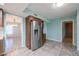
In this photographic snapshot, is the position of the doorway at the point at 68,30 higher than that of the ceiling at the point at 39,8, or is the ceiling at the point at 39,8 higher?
the ceiling at the point at 39,8

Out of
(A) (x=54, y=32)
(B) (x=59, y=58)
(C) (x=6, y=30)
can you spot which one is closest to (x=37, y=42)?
(C) (x=6, y=30)

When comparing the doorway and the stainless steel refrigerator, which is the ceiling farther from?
the stainless steel refrigerator

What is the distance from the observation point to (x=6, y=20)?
1.85 metres

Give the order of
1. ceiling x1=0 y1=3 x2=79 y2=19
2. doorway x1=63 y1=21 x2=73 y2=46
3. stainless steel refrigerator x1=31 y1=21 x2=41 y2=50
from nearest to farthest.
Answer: ceiling x1=0 y1=3 x2=79 y2=19 → doorway x1=63 y1=21 x2=73 y2=46 → stainless steel refrigerator x1=31 y1=21 x2=41 y2=50

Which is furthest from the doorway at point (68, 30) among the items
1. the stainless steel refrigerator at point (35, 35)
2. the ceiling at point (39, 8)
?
the stainless steel refrigerator at point (35, 35)

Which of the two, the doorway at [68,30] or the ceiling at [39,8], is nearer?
the ceiling at [39,8]

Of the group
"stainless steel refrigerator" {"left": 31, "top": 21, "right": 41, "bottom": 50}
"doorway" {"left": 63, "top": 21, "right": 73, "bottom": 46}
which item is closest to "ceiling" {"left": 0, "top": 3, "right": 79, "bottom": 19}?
"doorway" {"left": 63, "top": 21, "right": 73, "bottom": 46}

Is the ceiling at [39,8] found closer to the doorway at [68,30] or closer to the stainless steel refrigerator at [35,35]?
the doorway at [68,30]

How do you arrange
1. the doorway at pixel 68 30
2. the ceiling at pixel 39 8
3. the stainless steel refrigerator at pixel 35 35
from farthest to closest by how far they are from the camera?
the stainless steel refrigerator at pixel 35 35 → the doorway at pixel 68 30 → the ceiling at pixel 39 8

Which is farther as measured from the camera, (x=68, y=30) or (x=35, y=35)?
(x=35, y=35)

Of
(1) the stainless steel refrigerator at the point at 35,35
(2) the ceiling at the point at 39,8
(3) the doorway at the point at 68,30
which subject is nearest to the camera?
(2) the ceiling at the point at 39,8

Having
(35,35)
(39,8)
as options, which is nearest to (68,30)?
(35,35)

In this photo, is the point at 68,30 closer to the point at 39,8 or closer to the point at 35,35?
the point at 35,35

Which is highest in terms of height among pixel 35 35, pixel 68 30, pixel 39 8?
pixel 39 8
